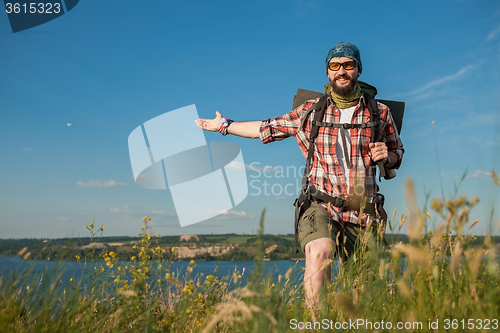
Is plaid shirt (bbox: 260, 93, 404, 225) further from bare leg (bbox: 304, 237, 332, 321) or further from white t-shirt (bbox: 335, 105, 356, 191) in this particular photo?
bare leg (bbox: 304, 237, 332, 321)

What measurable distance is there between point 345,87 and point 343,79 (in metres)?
0.11

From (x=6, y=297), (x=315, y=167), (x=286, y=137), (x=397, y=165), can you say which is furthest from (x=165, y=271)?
(x=397, y=165)

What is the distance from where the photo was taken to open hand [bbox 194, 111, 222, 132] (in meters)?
4.81

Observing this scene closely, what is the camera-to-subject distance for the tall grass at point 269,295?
5.15 feet

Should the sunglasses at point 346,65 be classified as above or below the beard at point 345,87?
above

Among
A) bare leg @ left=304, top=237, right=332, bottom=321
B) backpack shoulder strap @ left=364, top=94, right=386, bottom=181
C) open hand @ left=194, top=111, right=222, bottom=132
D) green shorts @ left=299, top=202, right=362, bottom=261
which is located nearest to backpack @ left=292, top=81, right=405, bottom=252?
backpack shoulder strap @ left=364, top=94, right=386, bottom=181

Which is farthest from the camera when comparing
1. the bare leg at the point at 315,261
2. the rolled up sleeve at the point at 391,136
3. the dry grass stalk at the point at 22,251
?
the rolled up sleeve at the point at 391,136

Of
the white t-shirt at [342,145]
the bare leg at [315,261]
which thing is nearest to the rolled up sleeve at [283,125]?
the white t-shirt at [342,145]

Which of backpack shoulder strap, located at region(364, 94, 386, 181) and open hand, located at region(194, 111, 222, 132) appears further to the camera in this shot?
open hand, located at region(194, 111, 222, 132)

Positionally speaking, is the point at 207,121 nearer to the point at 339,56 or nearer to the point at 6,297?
the point at 339,56

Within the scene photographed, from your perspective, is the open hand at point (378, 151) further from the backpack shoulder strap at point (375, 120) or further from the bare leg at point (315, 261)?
the bare leg at point (315, 261)

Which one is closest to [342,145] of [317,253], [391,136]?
[391,136]

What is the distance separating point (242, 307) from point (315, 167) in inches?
111

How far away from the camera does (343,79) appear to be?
13.4 ft
